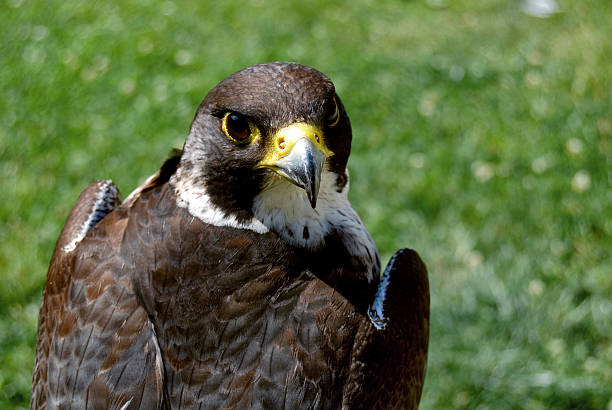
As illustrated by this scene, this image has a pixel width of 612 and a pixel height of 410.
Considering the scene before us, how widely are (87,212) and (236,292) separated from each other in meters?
0.96

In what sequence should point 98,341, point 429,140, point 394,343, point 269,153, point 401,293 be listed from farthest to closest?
point 429,140
point 401,293
point 394,343
point 98,341
point 269,153

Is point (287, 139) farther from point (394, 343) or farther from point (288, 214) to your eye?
point (394, 343)

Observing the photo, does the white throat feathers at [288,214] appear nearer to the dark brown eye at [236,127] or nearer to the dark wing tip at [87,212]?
the dark brown eye at [236,127]

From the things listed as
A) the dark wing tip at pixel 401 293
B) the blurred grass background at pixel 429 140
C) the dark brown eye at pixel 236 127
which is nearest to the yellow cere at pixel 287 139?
the dark brown eye at pixel 236 127

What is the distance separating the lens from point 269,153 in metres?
2.29

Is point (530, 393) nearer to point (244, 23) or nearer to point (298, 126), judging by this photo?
point (298, 126)

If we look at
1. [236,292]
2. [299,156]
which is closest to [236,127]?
[299,156]

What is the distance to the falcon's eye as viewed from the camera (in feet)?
7.67

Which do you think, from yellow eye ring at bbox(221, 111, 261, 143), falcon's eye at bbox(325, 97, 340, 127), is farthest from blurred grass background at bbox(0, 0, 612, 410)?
yellow eye ring at bbox(221, 111, 261, 143)

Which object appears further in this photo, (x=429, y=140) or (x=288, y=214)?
(x=429, y=140)

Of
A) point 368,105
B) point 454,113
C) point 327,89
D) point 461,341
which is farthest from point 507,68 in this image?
point 327,89

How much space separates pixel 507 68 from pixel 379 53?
1185 mm

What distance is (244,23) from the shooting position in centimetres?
701

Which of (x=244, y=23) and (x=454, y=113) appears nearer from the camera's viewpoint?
(x=454, y=113)
